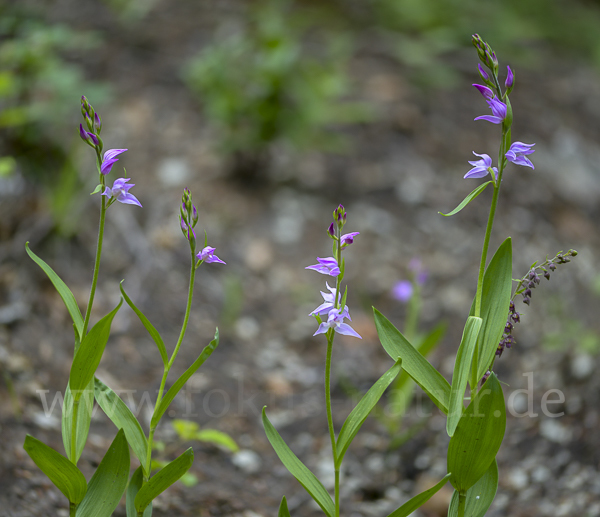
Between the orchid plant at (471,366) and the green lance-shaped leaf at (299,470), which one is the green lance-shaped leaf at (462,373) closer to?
the orchid plant at (471,366)

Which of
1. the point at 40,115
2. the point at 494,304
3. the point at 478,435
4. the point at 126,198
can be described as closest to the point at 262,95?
the point at 40,115

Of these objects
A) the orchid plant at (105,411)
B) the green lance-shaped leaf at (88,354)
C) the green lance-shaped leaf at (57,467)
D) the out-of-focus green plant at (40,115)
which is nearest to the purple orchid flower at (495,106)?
the orchid plant at (105,411)

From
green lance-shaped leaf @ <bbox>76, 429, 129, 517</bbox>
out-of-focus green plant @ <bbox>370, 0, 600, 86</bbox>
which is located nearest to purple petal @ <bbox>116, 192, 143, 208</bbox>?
green lance-shaped leaf @ <bbox>76, 429, 129, 517</bbox>

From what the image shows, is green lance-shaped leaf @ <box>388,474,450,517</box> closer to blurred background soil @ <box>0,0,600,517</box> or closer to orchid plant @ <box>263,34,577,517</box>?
orchid plant @ <box>263,34,577,517</box>

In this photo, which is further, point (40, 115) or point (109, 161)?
point (40, 115)

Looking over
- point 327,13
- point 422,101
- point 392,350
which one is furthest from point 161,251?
point 327,13

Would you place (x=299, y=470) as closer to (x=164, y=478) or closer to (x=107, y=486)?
(x=164, y=478)

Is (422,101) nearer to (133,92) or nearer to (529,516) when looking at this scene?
(133,92)
